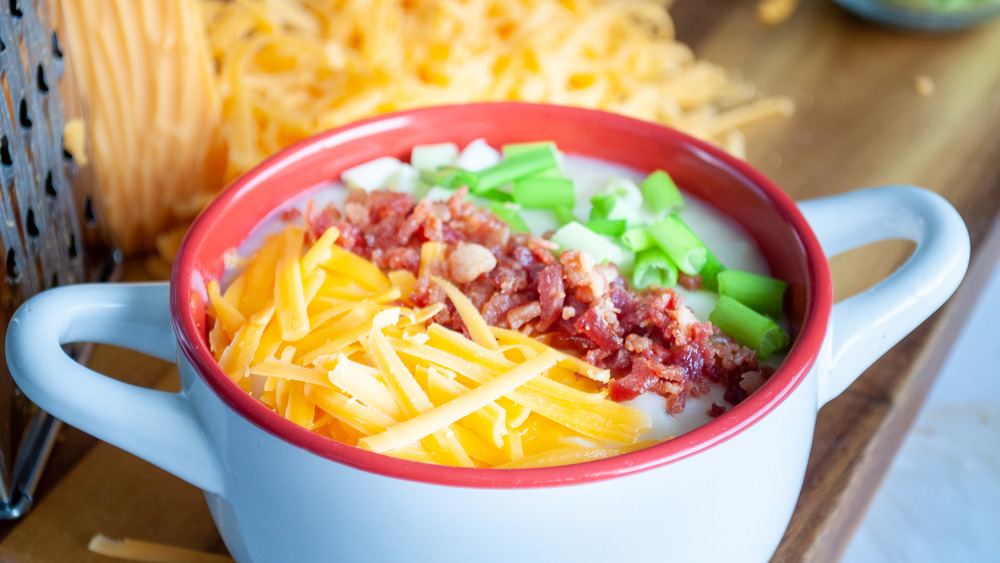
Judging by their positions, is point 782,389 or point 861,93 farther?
point 861,93

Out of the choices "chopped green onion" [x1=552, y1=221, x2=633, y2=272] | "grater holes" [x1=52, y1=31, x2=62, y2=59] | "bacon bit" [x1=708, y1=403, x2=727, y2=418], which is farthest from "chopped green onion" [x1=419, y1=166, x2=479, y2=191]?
"grater holes" [x1=52, y1=31, x2=62, y2=59]

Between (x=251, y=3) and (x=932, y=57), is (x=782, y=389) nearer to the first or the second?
(x=251, y=3)

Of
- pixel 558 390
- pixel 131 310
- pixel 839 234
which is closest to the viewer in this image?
pixel 558 390

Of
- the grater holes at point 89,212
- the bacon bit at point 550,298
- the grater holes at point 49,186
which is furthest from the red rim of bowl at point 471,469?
the grater holes at point 89,212

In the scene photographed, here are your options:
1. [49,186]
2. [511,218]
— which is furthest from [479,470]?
[49,186]

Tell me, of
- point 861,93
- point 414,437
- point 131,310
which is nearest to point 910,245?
point 861,93

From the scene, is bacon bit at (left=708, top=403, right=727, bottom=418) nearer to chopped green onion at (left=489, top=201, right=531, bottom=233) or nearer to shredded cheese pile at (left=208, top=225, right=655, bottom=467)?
shredded cheese pile at (left=208, top=225, right=655, bottom=467)
